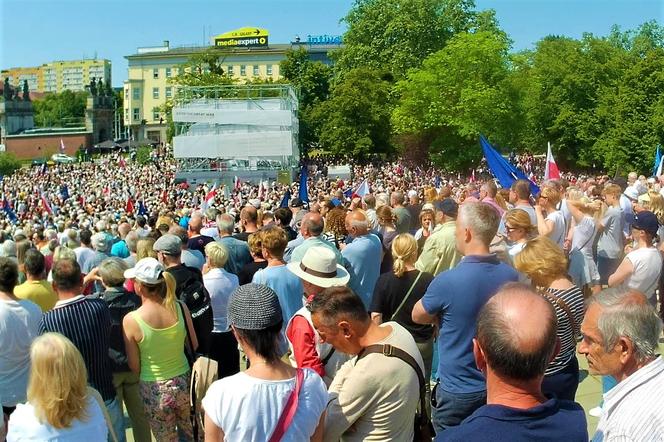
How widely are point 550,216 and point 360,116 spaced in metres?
54.3

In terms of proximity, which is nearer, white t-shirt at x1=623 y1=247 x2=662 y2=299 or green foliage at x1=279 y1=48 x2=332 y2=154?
white t-shirt at x1=623 y1=247 x2=662 y2=299

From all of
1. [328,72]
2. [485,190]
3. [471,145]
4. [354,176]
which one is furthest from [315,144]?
[485,190]

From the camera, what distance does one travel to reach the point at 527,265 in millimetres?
4551

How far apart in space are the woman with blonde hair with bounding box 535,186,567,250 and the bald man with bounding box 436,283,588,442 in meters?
5.38

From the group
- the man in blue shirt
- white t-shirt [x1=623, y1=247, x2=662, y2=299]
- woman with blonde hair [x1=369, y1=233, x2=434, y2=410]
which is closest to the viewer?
the man in blue shirt

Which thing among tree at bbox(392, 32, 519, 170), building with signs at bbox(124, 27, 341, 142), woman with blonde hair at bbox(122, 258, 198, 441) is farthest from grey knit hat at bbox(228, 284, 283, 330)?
building with signs at bbox(124, 27, 341, 142)

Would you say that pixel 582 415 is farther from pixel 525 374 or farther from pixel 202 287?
pixel 202 287

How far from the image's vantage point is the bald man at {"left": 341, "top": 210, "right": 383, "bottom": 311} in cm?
666

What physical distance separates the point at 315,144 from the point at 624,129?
3086 cm

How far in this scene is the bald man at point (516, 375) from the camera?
92.1 inches

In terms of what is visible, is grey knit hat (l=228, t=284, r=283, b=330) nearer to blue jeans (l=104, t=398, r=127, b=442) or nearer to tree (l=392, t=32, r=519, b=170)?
blue jeans (l=104, t=398, r=127, b=442)

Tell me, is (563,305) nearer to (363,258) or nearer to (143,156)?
(363,258)

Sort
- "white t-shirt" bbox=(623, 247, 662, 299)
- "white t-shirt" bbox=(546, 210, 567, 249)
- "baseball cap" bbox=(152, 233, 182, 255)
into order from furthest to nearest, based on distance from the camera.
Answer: "white t-shirt" bbox=(546, 210, 567, 249)
"white t-shirt" bbox=(623, 247, 662, 299)
"baseball cap" bbox=(152, 233, 182, 255)

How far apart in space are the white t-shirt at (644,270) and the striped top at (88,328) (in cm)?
408
